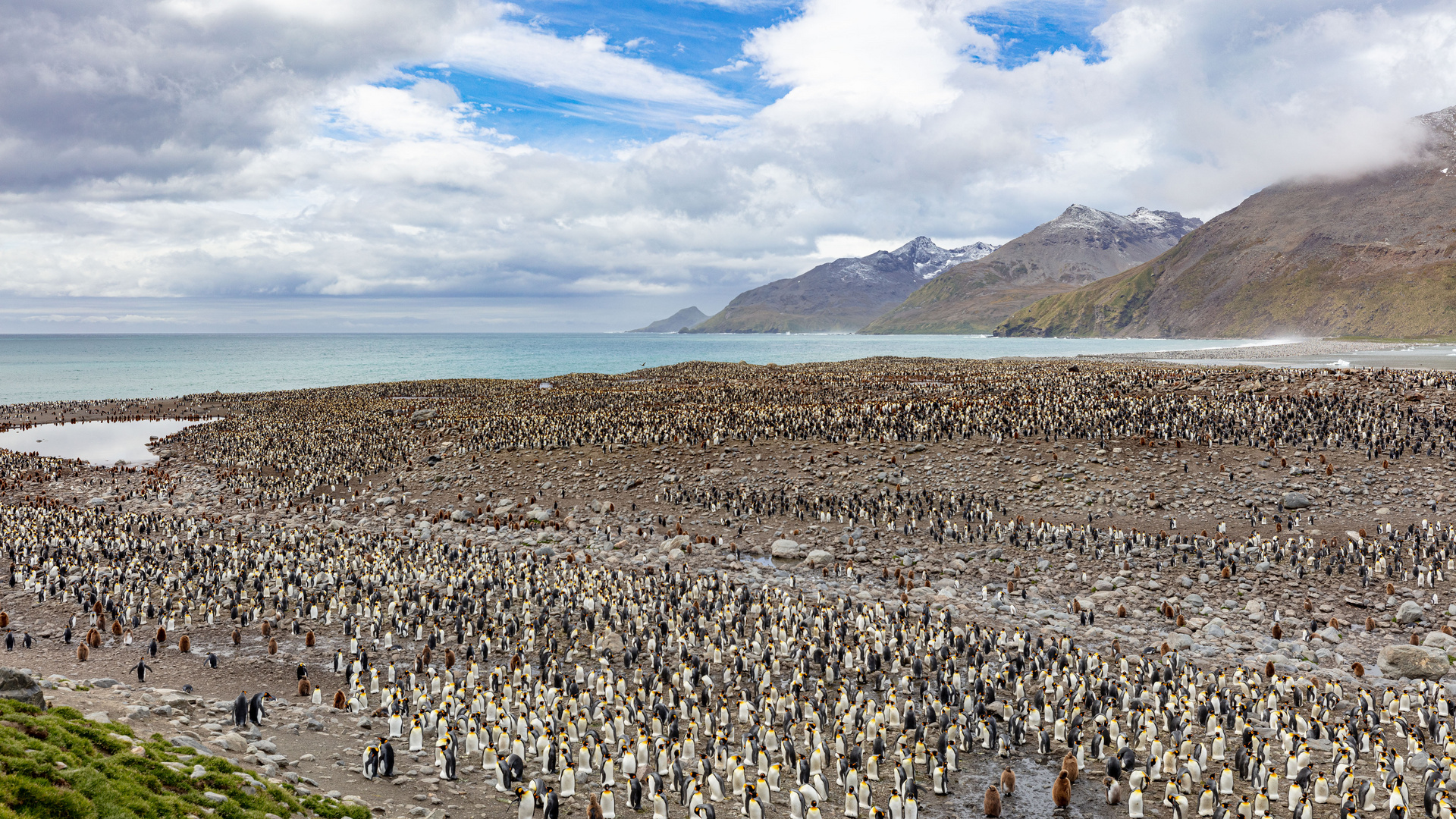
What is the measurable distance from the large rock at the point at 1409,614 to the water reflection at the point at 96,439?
52126 millimetres

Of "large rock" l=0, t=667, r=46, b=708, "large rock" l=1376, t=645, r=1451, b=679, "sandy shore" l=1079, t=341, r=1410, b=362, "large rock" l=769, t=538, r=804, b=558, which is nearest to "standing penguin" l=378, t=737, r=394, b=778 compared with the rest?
"large rock" l=0, t=667, r=46, b=708

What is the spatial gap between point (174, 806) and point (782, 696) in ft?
27.6

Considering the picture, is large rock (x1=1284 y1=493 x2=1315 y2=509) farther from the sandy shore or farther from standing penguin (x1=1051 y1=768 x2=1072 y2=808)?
the sandy shore

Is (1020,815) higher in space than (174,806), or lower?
lower

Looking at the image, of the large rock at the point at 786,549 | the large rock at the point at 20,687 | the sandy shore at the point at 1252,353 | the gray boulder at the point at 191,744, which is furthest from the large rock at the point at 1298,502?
the sandy shore at the point at 1252,353

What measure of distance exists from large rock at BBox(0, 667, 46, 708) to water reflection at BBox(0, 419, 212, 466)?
124ft

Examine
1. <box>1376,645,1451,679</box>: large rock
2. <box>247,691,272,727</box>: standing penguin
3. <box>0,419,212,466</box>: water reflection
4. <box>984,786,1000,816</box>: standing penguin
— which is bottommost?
<box>984,786,1000,816</box>: standing penguin

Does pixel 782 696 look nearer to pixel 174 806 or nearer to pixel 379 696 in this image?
pixel 379 696

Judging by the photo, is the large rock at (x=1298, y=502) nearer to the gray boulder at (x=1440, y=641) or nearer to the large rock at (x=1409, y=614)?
the large rock at (x=1409, y=614)

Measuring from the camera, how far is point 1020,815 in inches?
400

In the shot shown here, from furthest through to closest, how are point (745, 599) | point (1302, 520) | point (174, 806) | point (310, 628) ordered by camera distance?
1. point (1302, 520)
2. point (745, 599)
3. point (310, 628)
4. point (174, 806)

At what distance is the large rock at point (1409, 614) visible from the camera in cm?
1612

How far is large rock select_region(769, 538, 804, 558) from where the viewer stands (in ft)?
74.6

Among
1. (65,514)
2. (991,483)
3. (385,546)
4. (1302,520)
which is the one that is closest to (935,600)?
(991,483)
